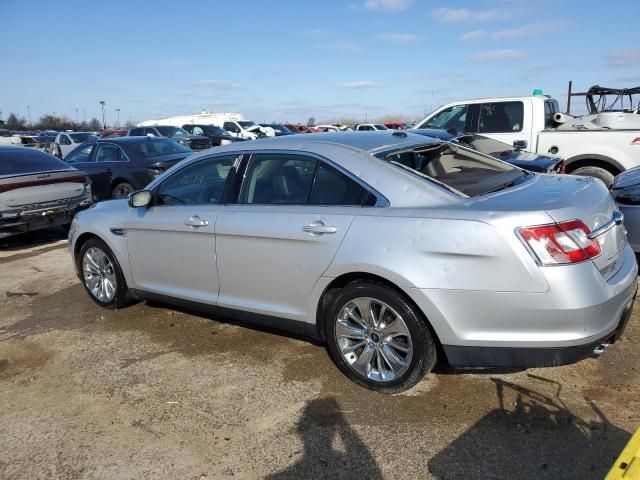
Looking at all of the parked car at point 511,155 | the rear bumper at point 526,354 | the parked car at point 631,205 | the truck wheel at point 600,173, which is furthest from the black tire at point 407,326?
the truck wheel at point 600,173

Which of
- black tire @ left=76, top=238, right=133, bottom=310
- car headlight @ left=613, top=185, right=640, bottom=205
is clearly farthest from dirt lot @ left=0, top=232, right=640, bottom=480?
car headlight @ left=613, top=185, right=640, bottom=205

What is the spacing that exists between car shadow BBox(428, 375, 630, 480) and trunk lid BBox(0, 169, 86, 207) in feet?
23.6

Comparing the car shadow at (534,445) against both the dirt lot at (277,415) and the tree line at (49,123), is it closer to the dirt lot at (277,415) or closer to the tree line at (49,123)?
the dirt lot at (277,415)

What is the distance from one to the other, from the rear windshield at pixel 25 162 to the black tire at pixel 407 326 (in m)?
6.61

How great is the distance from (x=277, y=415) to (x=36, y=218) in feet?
20.4

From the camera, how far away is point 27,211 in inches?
310

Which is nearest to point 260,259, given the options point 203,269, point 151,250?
point 203,269

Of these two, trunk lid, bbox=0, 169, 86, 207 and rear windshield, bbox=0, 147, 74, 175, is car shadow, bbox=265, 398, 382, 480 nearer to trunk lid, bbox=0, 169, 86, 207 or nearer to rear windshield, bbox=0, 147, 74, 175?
trunk lid, bbox=0, 169, 86, 207

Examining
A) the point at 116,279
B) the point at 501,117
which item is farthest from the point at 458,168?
the point at 501,117

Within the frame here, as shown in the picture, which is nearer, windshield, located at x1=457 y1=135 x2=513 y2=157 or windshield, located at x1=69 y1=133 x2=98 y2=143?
windshield, located at x1=457 y1=135 x2=513 y2=157

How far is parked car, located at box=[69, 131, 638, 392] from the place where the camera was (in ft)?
9.31

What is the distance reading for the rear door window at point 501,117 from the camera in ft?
31.3

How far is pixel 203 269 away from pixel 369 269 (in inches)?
60.8

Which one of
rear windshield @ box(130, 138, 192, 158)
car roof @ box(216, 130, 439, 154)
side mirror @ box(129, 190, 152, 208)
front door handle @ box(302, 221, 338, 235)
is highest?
car roof @ box(216, 130, 439, 154)
